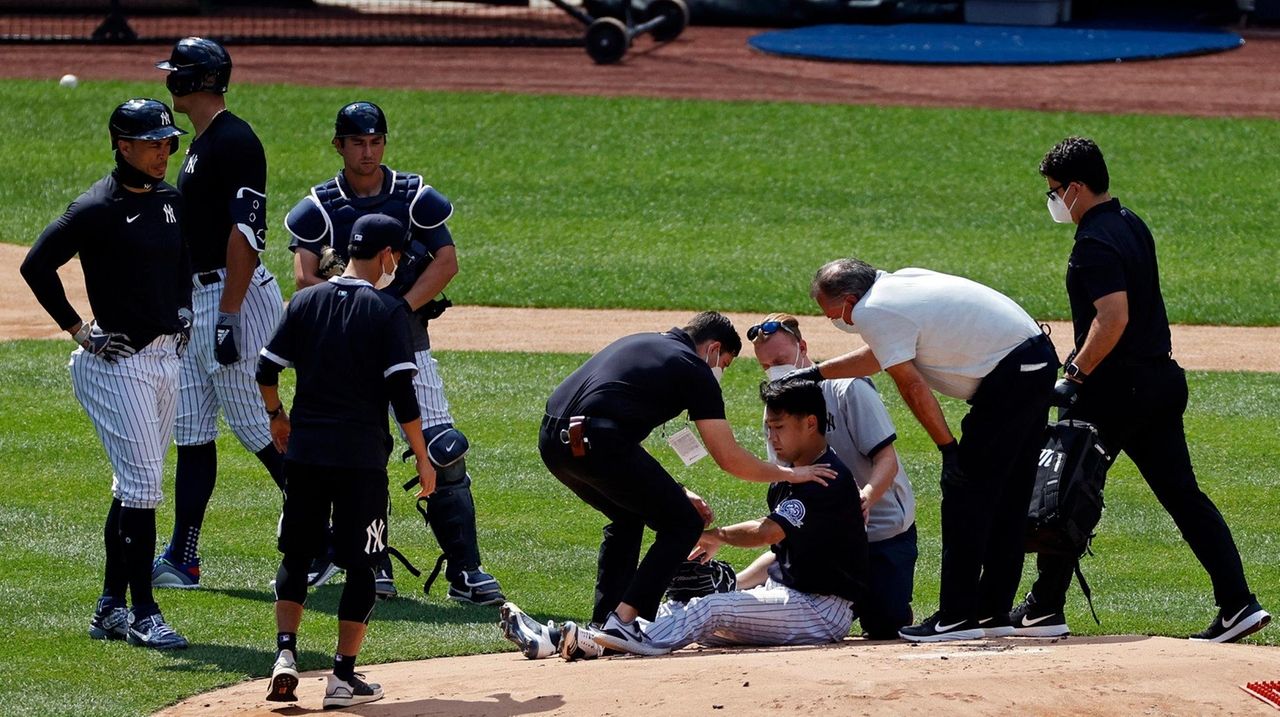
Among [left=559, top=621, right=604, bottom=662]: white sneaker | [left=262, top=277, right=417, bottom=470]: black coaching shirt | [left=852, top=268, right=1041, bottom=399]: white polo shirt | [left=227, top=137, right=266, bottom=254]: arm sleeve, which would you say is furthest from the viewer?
[left=227, top=137, right=266, bottom=254]: arm sleeve

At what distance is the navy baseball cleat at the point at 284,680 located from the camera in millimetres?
5184

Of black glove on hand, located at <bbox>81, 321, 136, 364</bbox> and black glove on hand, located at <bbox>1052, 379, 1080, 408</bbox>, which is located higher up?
black glove on hand, located at <bbox>81, 321, 136, 364</bbox>

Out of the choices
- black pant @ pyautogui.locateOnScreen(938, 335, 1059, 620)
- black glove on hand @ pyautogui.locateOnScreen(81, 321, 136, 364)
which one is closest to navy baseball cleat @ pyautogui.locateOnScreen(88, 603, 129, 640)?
black glove on hand @ pyautogui.locateOnScreen(81, 321, 136, 364)

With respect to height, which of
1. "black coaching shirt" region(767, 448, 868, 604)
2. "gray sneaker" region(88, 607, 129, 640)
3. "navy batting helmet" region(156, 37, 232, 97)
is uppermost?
"navy batting helmet" region(156, 37, 232, 97)

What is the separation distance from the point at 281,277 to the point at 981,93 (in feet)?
33.1

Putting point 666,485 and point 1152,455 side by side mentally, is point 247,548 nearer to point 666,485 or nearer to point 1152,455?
point 666,485

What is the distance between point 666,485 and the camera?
19.0 ft

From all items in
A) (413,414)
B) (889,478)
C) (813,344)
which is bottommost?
(813,344)

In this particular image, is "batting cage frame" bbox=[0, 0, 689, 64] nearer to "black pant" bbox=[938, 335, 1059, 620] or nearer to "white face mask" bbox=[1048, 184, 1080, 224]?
"white face mask" bbox=[1048, 184, 1080, 224]

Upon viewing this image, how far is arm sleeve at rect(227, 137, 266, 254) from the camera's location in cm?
672

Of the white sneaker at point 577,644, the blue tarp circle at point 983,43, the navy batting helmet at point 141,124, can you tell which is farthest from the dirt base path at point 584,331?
the blue tarp circle at point 983,43

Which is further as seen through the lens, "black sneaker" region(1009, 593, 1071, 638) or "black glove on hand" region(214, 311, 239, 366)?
"black glove on hand" region(214, 311, 239, 366)

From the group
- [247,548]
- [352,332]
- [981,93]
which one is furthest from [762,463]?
[981,93]

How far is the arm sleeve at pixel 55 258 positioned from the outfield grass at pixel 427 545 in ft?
3.82
